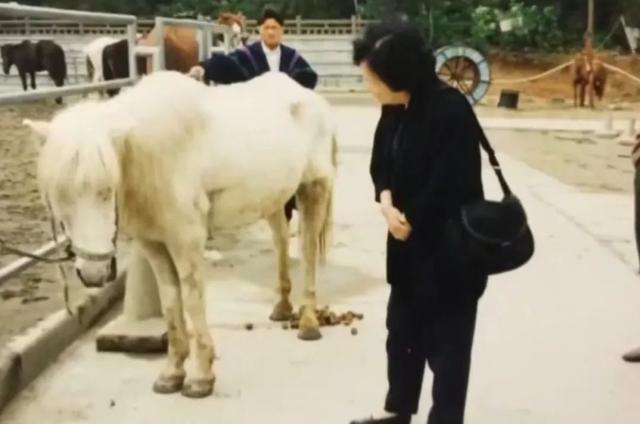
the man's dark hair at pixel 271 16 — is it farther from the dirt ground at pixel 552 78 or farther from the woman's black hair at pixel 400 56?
the dirt ground at pixel 552 78

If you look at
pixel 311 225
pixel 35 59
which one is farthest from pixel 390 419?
pixel 35 59

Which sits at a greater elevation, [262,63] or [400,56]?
[400,56]

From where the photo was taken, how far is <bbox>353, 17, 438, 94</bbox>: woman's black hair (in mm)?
3406

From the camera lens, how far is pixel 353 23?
32.5 m

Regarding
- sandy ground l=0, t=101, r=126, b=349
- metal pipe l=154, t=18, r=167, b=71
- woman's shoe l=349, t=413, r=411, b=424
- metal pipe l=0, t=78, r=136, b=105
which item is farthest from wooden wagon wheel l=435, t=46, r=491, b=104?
woman's shoe l=349, t=413, r=411, b=424

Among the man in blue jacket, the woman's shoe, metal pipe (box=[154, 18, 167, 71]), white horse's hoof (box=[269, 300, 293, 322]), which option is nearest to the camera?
the woman's shoe

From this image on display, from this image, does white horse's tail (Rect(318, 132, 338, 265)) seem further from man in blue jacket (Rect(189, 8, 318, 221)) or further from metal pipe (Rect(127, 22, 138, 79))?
metal pipe (Rect(127, 22, 138, 79))

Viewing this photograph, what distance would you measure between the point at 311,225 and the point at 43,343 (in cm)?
140

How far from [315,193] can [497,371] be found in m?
1.29

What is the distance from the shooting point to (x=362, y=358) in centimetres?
495

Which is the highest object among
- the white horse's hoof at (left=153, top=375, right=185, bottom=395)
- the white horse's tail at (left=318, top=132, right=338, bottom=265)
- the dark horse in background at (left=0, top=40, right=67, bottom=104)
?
the dark horse in background at (left=0, top=40, right=67, bottom=104)

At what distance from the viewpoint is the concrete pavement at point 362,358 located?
167 inches

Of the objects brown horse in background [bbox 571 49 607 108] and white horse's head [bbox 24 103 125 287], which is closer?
white horse's head [bbox 24 103 125 287]

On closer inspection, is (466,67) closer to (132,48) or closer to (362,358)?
(132,48)
